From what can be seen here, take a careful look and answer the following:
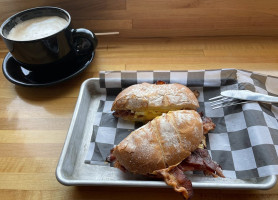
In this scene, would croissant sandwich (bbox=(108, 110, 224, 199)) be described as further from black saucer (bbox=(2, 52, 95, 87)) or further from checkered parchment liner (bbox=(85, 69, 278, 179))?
black saucer (bbox=(2, 52, 95, 87))

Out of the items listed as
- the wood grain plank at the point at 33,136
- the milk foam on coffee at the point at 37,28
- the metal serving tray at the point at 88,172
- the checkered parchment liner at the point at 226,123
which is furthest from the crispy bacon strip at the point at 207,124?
the milk foam on coffee at the point at 37,28

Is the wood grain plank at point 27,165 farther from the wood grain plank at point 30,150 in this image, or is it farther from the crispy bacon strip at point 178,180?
the crispy bacon strip at point 178,180

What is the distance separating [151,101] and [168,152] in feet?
0.64

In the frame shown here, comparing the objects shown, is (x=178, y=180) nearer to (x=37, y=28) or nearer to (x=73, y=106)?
(x=73, y=106)

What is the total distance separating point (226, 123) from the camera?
0.78 metres

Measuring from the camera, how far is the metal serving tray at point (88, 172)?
58 cm

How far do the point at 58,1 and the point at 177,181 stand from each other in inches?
35.7

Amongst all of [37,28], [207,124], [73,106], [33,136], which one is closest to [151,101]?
[207,124]

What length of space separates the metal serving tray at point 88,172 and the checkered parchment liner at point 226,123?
22mm

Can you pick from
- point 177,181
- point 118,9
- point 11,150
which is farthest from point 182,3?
point 11,150

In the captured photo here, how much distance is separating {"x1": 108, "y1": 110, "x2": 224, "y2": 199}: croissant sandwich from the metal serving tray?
0.03 metres

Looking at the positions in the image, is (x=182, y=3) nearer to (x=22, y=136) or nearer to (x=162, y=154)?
(x=162, y=154)

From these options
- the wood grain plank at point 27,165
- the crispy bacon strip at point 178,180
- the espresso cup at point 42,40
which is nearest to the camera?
the crispy bacon strip at point 178,180

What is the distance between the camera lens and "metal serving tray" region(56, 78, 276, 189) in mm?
584
